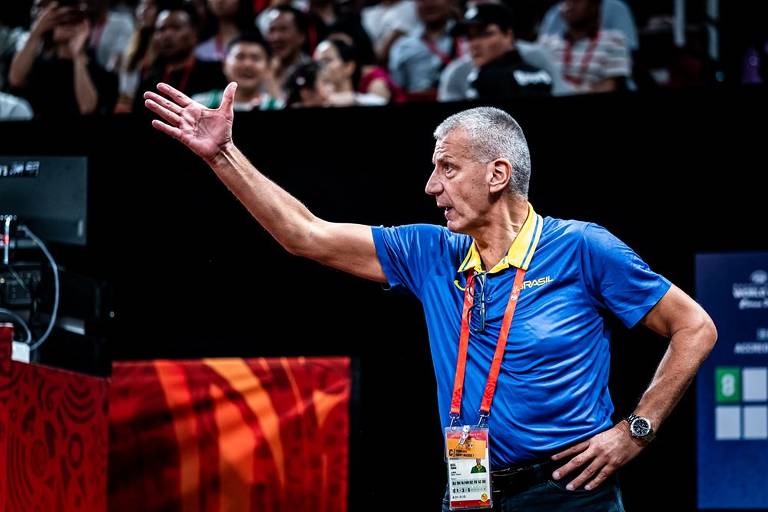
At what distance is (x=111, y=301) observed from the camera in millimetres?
4914

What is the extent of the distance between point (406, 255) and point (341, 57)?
10.6 ft

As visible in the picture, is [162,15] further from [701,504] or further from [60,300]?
[701,504]

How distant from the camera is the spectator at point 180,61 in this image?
614 cm

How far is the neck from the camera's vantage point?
3.13m

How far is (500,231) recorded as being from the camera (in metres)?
3.14

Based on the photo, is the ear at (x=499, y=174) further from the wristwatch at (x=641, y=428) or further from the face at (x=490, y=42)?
the face at (x=490, y=42)

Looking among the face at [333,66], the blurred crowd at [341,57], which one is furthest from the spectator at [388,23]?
the face at [333,66]

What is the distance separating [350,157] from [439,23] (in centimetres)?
219

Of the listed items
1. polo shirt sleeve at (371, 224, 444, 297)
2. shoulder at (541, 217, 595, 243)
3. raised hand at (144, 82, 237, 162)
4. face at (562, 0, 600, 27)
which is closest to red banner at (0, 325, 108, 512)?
raised hand at (144, 82, 237, 162)

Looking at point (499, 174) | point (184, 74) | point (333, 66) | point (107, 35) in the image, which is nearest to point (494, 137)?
point (499, 174)

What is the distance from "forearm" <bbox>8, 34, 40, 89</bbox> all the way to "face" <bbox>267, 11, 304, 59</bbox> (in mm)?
1333

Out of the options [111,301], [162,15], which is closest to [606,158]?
[111,301]

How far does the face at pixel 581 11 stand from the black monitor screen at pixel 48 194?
3.02m

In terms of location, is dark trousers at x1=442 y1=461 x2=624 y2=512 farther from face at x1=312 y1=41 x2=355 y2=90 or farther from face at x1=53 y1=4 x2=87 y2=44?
face at x1=53 y1=4 x2=87 y2=44
